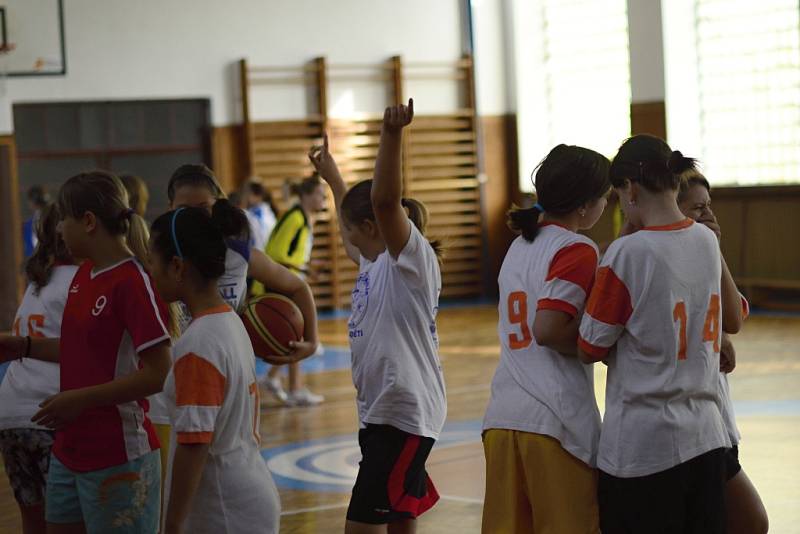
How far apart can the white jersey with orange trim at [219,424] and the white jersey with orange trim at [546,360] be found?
58 centimetres

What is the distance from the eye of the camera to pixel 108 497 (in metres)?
2.73

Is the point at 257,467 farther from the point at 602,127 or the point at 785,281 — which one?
the point at 602,127

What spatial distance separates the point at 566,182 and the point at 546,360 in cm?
41

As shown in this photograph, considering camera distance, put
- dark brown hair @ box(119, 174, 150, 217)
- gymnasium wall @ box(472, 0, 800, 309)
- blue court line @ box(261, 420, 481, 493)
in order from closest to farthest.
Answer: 1. dark brown hair @ box(119, 174, 150, 217)
2. blue court line @ box(261, 420, 481, 493)
3. gymnasium wall @ box(472, 0, 800, 309)

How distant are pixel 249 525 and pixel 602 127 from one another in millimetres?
11368

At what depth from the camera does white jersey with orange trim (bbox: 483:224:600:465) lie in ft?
8.52

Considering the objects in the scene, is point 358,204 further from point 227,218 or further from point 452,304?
point 452,304

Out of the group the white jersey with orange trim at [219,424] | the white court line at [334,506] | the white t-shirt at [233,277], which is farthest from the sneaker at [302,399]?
the white jersey with orange trim at [219,424]

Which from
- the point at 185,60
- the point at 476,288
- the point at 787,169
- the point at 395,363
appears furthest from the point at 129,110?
the point at 395,363

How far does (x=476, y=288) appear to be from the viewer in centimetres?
1413

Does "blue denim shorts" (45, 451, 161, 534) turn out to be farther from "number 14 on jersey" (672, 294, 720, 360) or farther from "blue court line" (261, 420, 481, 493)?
"blue court line" (261, 420, 481, 493)

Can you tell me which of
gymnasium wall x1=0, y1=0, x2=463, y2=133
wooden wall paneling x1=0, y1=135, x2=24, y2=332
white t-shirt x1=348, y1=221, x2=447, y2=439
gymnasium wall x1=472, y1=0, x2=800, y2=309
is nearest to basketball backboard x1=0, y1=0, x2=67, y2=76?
gymnasium wall x1=0, y1=0, x2=463, y2=133

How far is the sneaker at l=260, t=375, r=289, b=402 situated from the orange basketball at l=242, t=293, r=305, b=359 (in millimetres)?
3702

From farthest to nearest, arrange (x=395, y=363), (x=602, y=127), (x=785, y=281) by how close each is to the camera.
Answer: (x=602, y=127) → (x=785, y=281) → (x=395, y=363)
